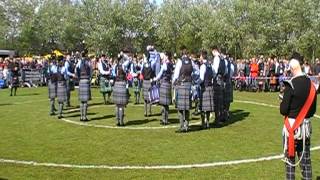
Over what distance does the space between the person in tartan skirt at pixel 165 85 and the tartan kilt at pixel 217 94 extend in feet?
4.19

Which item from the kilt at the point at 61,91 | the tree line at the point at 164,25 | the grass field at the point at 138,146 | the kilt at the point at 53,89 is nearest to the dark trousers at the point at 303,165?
the grass field at the point at 138,146

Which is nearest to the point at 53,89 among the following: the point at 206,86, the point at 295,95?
the point at 206,86

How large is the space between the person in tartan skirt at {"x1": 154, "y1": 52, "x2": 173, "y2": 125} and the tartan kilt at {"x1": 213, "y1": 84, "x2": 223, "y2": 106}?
1.28m

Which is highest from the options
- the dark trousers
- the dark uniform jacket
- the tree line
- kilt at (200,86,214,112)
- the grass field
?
the tree line

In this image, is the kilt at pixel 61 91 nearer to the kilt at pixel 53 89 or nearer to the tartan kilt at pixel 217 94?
the kilt at pixel 53 89

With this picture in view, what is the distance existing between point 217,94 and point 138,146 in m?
3.83

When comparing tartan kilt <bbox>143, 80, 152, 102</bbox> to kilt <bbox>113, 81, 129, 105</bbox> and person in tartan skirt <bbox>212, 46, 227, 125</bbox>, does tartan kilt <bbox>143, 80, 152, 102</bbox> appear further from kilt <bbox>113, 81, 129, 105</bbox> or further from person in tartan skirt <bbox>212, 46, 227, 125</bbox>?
person in tartan skirt <bbox>212, 46, 227, 125</bbox>

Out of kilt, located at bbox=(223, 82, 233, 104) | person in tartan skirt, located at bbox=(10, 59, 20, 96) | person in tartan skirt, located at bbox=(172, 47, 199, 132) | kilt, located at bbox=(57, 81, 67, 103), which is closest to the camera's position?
person in tartan skirt, located at bbox=(172, 47, 199, 132)

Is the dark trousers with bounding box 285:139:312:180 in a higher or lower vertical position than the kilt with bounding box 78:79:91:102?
lower

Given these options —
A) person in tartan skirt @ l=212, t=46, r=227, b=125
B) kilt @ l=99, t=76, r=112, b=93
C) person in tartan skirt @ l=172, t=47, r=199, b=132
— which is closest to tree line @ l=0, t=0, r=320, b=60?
kilt @ l=99, t=76, r=112, b=93

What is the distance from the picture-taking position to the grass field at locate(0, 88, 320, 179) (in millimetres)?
8859

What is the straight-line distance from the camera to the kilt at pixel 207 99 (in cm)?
1343

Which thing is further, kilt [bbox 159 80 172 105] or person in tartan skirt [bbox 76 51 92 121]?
person in tartan skirt [bbox 76 51 92 121]

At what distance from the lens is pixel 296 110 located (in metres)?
7.22
